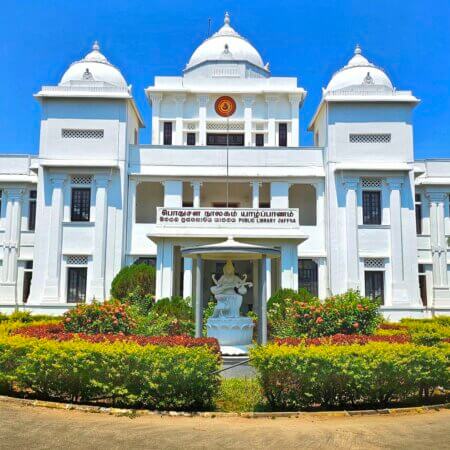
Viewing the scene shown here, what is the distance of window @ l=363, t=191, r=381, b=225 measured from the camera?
25.0m

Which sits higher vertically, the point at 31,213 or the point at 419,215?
the point at 419,215

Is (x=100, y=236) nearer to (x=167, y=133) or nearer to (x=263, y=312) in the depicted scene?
(x=167, y=133)

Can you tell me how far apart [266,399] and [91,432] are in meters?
2.96

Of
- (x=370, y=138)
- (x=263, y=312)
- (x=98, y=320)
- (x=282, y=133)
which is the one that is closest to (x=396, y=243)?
(x=370, y=138)

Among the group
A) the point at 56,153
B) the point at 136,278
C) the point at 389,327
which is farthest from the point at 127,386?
the point at 56,153

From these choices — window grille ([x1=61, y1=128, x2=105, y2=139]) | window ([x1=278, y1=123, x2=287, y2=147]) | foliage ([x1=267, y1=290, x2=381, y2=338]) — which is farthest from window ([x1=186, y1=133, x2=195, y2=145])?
foliage ([x1=267, y1=290, x2=381, y2=338])

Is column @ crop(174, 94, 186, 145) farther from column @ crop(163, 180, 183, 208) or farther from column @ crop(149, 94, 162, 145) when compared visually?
column @ crop(163, 180, 183, 208)

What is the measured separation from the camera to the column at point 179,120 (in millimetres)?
28312

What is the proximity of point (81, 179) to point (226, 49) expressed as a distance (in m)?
11.5

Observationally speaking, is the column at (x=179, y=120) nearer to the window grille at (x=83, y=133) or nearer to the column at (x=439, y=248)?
the window grille at (x=83, y=133)

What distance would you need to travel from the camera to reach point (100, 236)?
79.8 feet

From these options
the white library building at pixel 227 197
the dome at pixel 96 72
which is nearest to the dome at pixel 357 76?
the white library building at pixel 227 197

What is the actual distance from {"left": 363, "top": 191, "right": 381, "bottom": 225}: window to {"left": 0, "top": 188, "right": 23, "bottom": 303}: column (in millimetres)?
17466

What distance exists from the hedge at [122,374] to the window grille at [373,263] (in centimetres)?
1754
